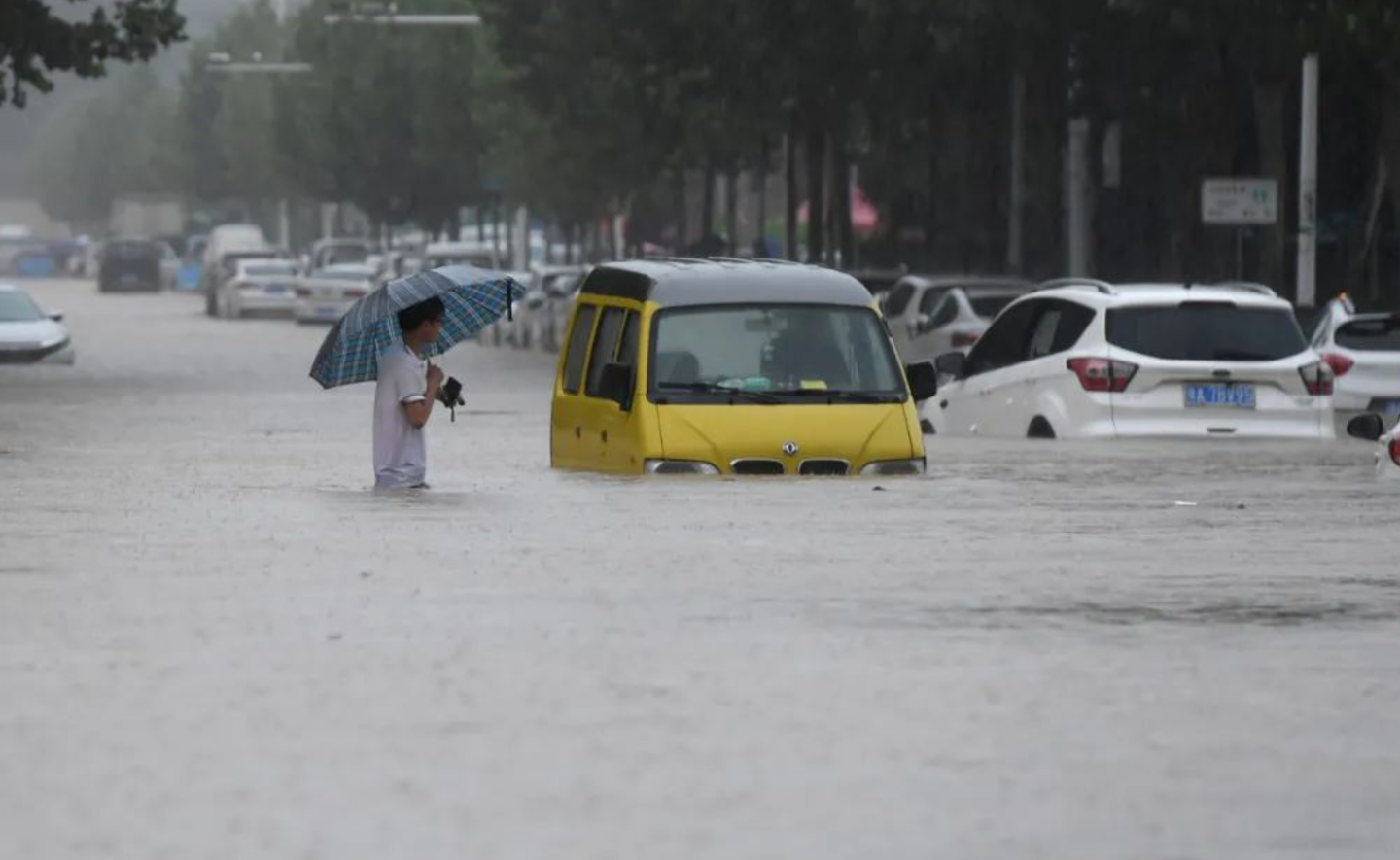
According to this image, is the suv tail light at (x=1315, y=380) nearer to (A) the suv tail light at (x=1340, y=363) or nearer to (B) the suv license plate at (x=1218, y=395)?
(B) the suv license plate at (x=1218, y=395)

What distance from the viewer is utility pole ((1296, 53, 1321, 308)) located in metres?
42.8

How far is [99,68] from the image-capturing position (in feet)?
156

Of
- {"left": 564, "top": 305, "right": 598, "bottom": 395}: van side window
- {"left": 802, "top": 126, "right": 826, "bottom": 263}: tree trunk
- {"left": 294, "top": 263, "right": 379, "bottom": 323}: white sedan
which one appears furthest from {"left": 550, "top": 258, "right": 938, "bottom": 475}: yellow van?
{"left": 294, "top": 263, "right": 379, "bottom": 323}: white sedan

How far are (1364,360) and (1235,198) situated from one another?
40.2ft

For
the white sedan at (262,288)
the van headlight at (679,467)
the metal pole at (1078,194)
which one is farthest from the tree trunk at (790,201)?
the van headlight at (679,467)

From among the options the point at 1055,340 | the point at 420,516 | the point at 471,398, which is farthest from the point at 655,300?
the point at 471,398

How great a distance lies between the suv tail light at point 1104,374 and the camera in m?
24.4

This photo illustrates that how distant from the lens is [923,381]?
70.6ft

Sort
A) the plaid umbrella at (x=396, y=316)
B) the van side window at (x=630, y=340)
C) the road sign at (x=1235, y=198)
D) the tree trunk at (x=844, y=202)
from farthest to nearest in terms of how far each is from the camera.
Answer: the tree trunk at (x=844, y=202), the road sign at (x=1235, y=198), the van side window at (x=630, y=340), the plaid umbrella at (x=396, y=316)

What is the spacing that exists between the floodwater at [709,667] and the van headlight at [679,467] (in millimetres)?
342

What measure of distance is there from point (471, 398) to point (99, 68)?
838 centimetres

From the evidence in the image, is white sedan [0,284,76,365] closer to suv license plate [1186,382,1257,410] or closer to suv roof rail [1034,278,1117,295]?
suv roof rail [1034,278,1117,295]

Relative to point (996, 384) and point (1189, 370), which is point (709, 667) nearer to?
point (1189, 370)

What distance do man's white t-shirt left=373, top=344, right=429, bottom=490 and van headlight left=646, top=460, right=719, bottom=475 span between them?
1193mm
